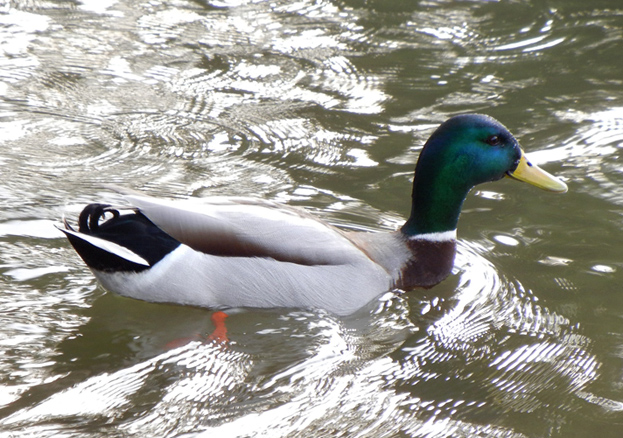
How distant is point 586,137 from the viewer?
255 inches

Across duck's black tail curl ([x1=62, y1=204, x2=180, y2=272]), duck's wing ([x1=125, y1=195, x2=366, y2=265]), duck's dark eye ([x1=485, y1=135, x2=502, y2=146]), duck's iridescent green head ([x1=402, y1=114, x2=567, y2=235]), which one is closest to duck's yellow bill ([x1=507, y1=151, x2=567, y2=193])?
duck's iridescent green head ([x1=402, y1=114, x2=567, y2=235])

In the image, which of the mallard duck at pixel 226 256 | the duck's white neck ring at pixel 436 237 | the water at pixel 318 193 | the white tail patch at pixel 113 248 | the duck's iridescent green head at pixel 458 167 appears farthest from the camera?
the duck's white neck ring at pixel 436 237

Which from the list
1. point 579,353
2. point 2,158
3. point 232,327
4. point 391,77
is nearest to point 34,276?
point 232,327

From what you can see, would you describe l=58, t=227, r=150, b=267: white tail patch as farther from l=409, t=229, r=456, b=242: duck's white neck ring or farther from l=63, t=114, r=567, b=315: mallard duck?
l=409, t=229, r=456, b=242: duck's white neck ring

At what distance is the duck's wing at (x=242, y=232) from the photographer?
435 cm

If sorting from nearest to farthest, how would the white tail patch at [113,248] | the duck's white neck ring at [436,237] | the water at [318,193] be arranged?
1. the water at [318,193]
2. the white tail patch at [113,248]
3. the duck's white neck ring at [436,237]

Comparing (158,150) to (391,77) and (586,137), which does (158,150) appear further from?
(586,137)

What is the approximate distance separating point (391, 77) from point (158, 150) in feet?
7.70

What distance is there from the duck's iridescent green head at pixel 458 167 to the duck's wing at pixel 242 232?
0.62 meters

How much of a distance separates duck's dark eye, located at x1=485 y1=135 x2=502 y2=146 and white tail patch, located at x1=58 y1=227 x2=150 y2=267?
193 cm

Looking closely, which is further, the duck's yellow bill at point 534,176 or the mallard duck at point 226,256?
the duck's yellow bill at point 534,176

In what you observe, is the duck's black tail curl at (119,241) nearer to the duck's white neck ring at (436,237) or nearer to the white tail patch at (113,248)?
the white tail patch at (113,248)

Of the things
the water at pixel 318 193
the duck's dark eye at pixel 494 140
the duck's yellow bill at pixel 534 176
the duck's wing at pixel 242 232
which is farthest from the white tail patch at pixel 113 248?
the duck's yellow bill at pixel 534 176

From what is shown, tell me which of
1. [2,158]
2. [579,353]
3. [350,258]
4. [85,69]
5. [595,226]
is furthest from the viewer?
[85,69]
